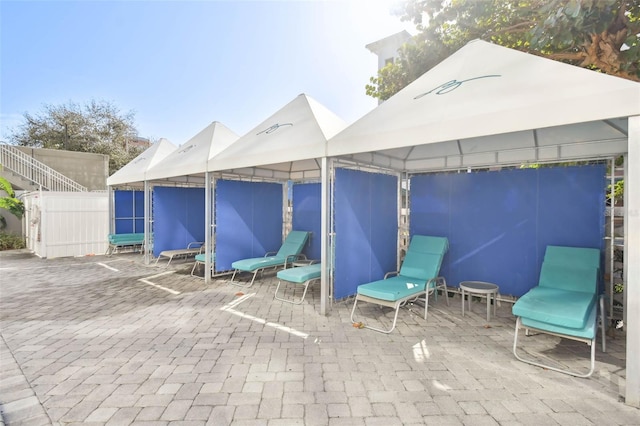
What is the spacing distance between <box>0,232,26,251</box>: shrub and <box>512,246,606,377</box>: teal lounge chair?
16.8m

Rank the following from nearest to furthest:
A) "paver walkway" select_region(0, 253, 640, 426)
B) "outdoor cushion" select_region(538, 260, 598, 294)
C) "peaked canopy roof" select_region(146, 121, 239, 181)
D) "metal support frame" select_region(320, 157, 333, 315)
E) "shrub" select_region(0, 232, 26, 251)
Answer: "paver walkway" select_region(0, 253, 640, 426)
"outdoor cushion" select_region(538, 260, 598, 294)
"metal support frame" select_region(320, 157, 333, 315)
"peaked canopy roof" select_region(146, 121, 239, 181)
"shrub" select_region(0, 232, 26, 251)

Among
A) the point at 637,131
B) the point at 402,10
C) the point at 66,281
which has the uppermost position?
the point at 402,10

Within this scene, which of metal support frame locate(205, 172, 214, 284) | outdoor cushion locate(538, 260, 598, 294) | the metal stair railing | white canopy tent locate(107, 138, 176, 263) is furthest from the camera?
the metal stair railing

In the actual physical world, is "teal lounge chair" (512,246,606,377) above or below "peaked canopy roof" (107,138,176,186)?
below

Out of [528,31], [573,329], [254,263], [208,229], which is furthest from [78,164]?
[573,329]

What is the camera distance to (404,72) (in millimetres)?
8461

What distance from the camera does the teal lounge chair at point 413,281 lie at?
454 cm

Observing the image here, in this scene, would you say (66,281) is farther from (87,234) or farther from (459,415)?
(459,415)

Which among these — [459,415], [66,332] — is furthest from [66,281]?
[459,415]

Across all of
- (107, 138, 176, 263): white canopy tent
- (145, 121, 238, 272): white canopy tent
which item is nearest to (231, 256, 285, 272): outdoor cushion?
(145, 121, 238, 272): white canopy tent

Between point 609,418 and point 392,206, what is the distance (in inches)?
170

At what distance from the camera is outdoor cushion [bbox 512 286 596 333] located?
3327 mm

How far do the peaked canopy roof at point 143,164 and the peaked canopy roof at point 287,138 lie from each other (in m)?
3.86

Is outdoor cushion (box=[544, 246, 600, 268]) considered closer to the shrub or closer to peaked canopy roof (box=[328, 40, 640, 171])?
peaked canopy roof (box=[328, 40, 640, 171])
